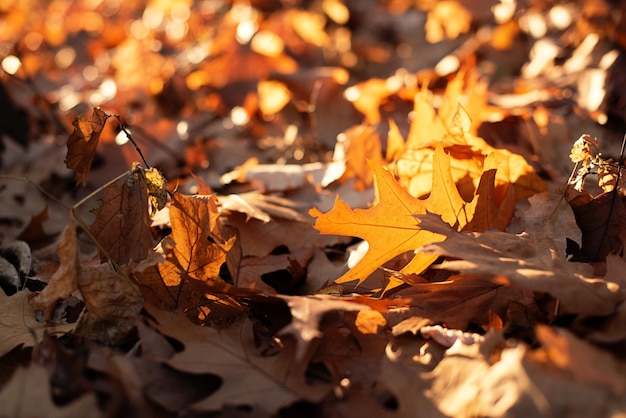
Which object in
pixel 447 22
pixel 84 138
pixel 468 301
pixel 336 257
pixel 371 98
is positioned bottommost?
pixel 336 257

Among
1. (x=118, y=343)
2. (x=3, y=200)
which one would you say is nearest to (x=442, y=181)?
(x=118, y=343)

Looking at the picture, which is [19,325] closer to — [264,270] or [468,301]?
[264,270]

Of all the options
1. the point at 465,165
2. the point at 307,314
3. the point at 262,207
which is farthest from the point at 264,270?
the point at 465,165

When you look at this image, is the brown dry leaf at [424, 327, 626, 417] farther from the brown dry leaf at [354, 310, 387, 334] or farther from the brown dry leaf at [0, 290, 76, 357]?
the brown dry leaf at [0, 290, 76, 357]

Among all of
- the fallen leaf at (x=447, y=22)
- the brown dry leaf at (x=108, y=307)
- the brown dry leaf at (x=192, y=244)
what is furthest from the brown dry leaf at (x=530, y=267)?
the fallen leaf at (x=447, y=22)

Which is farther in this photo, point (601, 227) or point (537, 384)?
point (601, 227)

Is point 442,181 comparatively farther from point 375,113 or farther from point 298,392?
point 375,113

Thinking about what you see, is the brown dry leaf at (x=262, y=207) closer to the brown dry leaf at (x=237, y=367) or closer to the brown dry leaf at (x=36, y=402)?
the brown dry leaf at (x=237, y=367)

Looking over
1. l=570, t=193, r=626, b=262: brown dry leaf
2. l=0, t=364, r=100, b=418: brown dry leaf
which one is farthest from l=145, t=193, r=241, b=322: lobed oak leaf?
l=570, t=193, r=626, b=262: brown dry leaf
